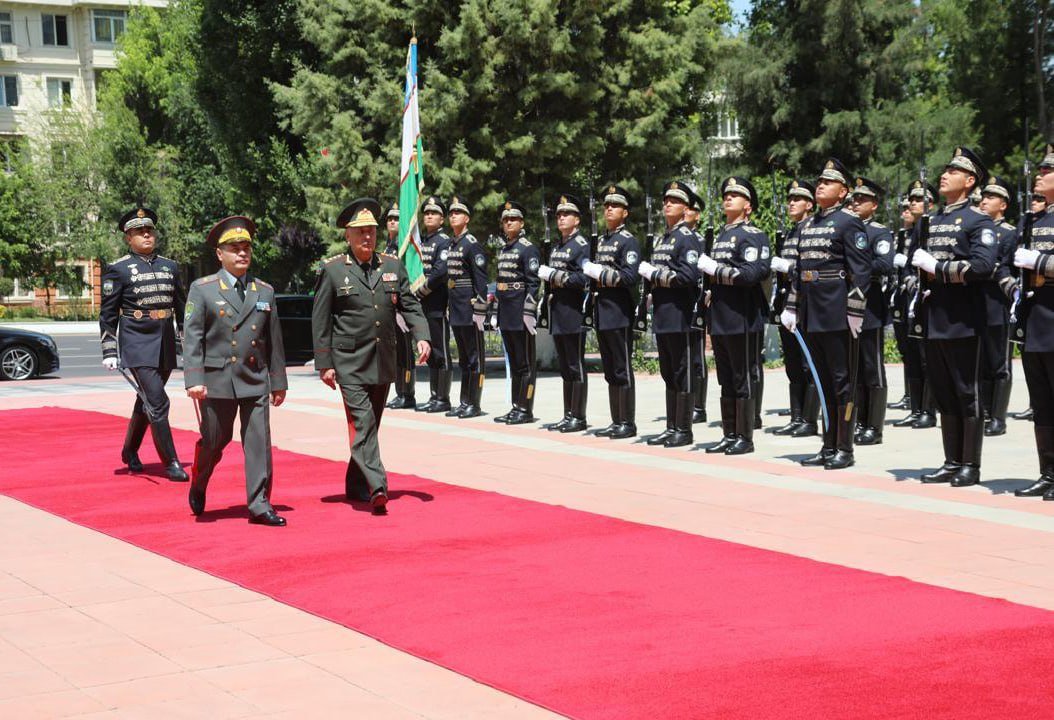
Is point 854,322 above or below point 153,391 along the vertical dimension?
above

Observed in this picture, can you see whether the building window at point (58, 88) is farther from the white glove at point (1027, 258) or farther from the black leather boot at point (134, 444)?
the white glove at point (1027, 258)

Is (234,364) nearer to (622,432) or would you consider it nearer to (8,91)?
(622,432)

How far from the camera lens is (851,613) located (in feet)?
21.6

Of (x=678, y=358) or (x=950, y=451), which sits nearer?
(x=950, y=451)

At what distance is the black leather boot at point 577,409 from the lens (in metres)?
14.5

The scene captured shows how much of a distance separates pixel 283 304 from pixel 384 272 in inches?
772

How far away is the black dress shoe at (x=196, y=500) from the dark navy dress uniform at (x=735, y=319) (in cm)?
503

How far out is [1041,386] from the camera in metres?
9.90

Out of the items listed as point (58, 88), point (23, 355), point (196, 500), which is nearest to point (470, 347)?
point (196, 500)

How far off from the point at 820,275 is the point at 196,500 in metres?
5.32

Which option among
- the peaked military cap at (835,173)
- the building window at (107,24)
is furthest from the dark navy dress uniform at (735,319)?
the building window at (107,24)

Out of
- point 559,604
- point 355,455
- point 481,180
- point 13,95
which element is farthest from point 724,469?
point 13,95

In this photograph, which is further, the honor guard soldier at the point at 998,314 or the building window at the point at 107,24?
the building window at the point at 107,24

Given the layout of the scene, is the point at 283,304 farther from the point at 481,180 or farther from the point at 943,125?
the point at 943,125
